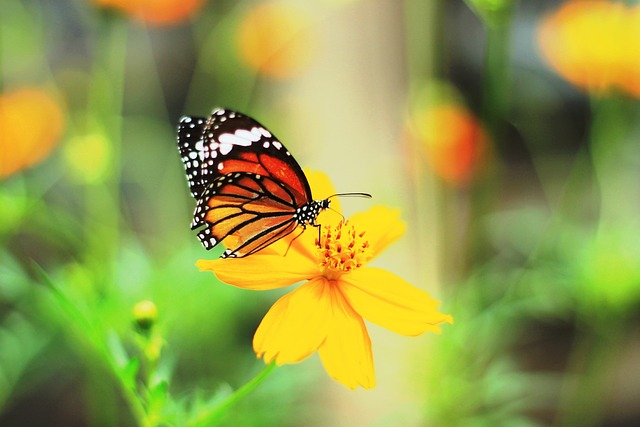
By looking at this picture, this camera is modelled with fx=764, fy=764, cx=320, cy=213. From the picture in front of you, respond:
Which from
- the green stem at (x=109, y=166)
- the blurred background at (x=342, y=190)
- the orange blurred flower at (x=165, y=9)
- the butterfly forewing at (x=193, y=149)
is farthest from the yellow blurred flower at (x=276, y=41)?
the butterfly forewing at (x=193, y=149)

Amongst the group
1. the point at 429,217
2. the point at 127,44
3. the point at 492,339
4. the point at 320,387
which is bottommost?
the point at 320,387

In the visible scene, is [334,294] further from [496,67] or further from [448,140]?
[448,140]

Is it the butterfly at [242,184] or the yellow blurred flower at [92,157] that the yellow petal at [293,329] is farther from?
the yellow blurred flower at [92,157]

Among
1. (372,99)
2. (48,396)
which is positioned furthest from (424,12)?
(48,396)

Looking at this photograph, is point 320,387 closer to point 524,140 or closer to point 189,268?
point 189,268

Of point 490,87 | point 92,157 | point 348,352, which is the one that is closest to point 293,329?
point 348,352

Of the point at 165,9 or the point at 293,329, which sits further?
the point at 165,9
